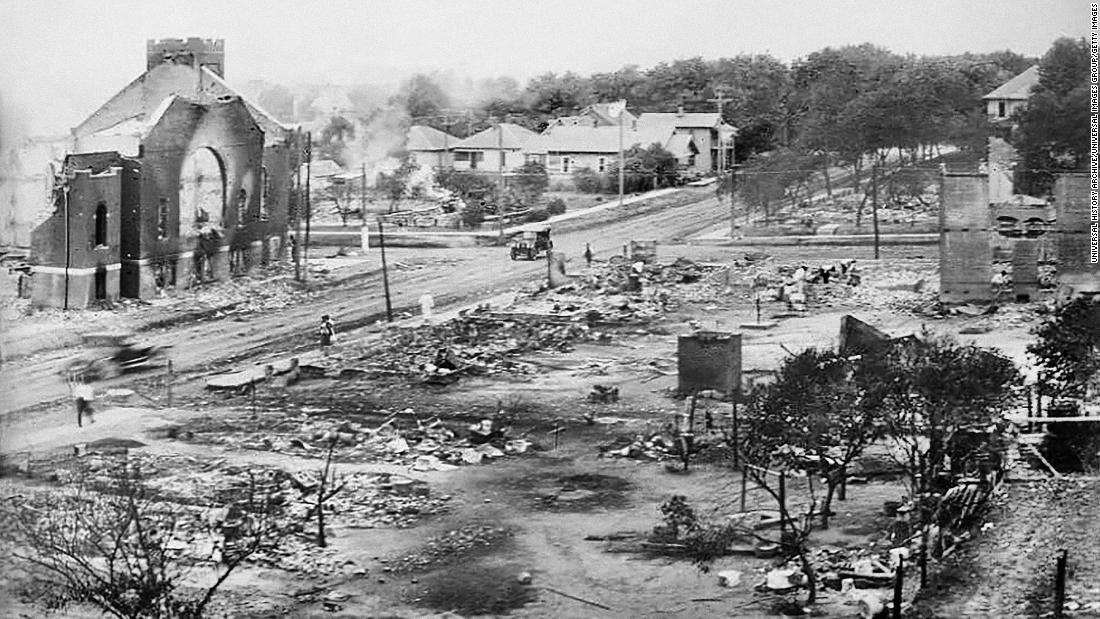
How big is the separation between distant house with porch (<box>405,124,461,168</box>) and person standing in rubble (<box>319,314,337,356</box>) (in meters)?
6.78

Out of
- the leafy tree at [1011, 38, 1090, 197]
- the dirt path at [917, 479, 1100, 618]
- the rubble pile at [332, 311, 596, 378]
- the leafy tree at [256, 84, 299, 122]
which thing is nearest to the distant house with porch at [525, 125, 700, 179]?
the leafy tree at [256, 84, 299, 122]

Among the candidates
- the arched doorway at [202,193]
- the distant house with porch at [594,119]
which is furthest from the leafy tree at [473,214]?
the arched doorway at [202,193]

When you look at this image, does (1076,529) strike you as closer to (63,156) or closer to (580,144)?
(63,156)

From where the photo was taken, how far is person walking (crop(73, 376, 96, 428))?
441 inches

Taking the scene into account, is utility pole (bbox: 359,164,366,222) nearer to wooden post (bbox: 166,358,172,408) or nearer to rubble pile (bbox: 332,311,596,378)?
rubble pile (bbox: 332,311,596,378)

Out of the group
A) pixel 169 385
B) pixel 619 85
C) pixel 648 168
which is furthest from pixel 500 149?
pixel 169 385

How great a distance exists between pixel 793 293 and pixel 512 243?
3.98 metres

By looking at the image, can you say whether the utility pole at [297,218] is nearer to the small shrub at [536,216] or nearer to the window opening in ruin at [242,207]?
the window opening in ruin at [242,207]

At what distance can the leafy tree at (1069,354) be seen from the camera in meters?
10.5

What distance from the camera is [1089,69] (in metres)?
14.7

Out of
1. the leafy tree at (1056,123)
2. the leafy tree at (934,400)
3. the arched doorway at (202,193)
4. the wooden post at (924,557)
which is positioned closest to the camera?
the wooden post at (924,557)

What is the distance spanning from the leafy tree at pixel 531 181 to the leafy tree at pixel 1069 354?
408 inches

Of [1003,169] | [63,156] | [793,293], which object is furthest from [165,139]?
[1003,169]

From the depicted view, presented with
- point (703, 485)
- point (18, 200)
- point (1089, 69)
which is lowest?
point (703, 485)
